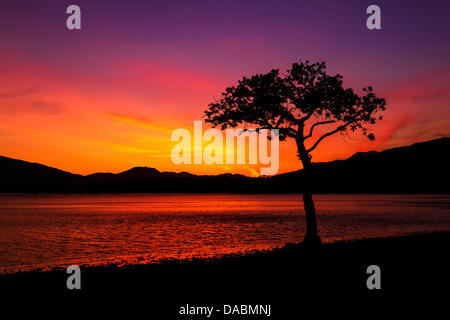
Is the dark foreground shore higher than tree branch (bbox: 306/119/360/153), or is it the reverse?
tree branch (bbox: 306/119/360/153)

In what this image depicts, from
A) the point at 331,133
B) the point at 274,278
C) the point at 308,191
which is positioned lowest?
the point at 274,278

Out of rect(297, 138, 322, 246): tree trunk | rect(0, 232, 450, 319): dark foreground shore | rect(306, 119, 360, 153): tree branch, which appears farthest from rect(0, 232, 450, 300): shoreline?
rect(306, 119, 360, 153): tree branch

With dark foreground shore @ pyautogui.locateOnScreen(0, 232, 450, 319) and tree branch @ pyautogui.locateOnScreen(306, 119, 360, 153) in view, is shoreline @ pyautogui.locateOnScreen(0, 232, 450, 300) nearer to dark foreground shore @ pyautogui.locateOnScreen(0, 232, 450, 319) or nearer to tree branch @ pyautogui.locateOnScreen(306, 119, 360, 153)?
dark foreground shore @ pyautogui.locateOnScreen(0, 232, 450, 319)

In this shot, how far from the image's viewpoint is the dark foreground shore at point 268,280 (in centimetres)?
1405

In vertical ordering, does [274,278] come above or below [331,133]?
below

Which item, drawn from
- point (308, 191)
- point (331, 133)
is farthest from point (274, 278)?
point (331, 133)

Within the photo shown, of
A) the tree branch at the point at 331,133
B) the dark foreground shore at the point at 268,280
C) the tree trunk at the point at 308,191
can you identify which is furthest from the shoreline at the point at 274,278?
the tree branch at the point at 331,133

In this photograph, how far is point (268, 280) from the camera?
17.0m

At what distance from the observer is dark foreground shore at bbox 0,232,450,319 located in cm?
1405

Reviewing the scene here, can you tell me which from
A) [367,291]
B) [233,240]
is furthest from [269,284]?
[233,240]

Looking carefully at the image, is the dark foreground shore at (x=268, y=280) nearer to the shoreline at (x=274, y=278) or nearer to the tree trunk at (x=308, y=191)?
the shoreline at (x=274, y=278)

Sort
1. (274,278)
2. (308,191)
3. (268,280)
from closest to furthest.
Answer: (268,280)
(274,278)
(308,191)

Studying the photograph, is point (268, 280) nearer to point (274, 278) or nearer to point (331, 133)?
point (274, 278)
